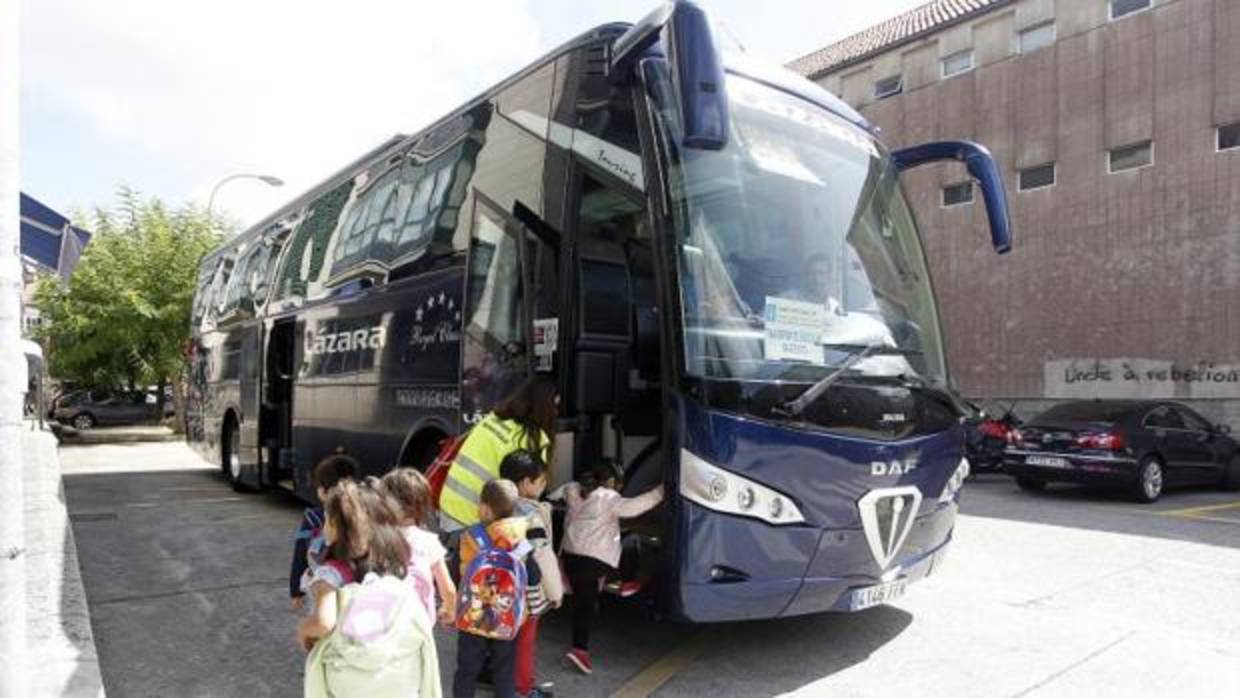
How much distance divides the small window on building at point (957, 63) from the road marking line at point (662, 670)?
2111 cm

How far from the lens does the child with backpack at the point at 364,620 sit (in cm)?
294

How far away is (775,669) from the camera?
4922mm

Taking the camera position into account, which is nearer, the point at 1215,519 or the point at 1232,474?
the point at 1215,519

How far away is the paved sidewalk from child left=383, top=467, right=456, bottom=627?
1357 millimetres

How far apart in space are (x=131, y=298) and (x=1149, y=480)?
80.0 ft

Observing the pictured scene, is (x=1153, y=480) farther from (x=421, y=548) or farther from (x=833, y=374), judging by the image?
(x=421, y=548)

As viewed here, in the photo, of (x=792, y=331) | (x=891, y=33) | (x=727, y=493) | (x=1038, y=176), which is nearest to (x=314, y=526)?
(x=727, y=493)

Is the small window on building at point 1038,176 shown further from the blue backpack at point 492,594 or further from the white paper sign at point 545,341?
the blue backpack at point 492,594

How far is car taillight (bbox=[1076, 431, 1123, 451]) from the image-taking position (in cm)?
1227

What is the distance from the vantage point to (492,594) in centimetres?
384

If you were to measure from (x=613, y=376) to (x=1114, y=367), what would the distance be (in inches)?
692

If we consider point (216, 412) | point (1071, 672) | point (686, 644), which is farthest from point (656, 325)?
point (216, 412)

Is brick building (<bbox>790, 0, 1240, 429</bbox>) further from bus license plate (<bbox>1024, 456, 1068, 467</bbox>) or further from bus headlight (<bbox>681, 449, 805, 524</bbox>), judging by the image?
bus headlight (<bbox>681, 449, 805, 524</bbox>)

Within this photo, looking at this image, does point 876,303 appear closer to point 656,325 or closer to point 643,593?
point 656,325
